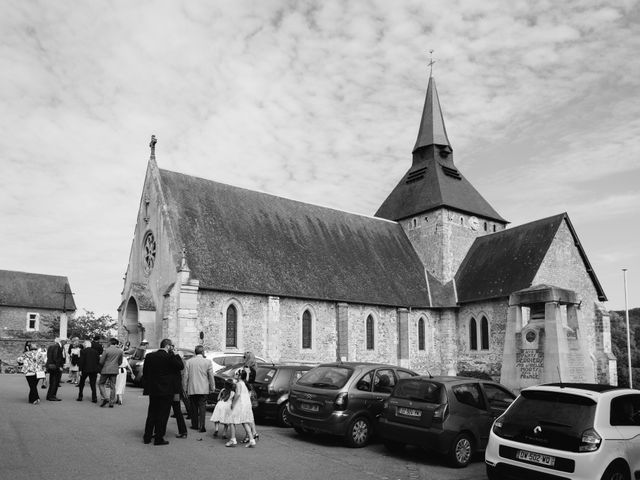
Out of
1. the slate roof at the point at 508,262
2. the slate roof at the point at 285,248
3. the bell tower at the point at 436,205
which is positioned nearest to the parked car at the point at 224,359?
the slate roof at the point at 285,248

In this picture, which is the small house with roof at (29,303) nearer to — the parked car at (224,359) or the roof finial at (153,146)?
the roof finial at (153,146)

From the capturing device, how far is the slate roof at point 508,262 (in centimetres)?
2829

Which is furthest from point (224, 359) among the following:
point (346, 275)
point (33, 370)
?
point (346, 275)

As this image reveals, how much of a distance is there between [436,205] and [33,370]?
81.2 feet

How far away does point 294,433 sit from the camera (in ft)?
39.0

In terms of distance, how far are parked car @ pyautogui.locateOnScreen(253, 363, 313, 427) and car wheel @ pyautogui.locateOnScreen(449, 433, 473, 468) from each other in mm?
4336

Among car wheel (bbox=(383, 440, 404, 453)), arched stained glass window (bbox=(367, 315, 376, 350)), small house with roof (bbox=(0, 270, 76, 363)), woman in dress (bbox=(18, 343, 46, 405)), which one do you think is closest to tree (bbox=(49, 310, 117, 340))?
small house with roof (bbox=(0, 270, 76, 363))

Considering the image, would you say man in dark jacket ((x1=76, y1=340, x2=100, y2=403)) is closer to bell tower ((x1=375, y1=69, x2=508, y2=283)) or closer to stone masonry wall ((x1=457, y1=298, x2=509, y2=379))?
stone masonry wall ((x1=457, y1=298, x2=509, y2=379))

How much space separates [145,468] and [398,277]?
25.3 meters

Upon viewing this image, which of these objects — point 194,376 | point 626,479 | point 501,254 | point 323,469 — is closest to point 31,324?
point 501,254

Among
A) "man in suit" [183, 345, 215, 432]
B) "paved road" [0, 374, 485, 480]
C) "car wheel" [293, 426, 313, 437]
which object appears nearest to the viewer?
"paved road" [0, 374, 485, 480]

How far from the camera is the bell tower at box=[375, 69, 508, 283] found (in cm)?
3366

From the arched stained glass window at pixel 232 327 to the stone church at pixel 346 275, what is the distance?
0.15 ft

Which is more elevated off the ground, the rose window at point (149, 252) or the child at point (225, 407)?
the rose window at point (149, 252)
